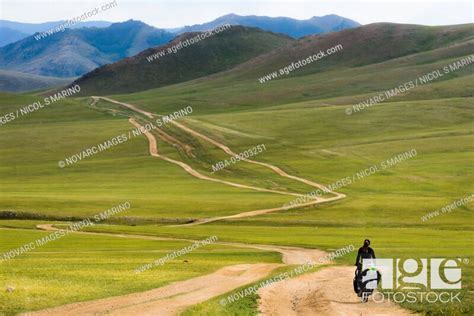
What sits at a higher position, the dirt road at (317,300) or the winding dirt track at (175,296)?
the winding dirt track at (175,296)

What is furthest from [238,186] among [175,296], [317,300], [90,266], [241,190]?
[175,296]

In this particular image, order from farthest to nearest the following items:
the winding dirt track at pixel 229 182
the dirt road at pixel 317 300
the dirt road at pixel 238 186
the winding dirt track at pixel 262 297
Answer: the winding dirt track at pixel 229 182
the dirt road at pixel 238 186
the dirt road at pixel 317 300
the winding dirt track at pixel 262 297

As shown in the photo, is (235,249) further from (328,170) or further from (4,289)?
(328,170)

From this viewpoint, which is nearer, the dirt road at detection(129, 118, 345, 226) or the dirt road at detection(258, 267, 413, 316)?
the dirt road at detection(258, 267, 413, 316)

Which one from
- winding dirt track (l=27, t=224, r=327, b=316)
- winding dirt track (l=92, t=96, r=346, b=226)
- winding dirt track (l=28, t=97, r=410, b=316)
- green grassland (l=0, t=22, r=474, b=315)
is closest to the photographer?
winding dirt track (l=27, t=224, r=327, b=316)

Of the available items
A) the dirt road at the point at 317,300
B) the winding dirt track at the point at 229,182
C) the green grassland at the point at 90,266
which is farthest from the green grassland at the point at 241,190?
the winding dirt track at the point at 229,182

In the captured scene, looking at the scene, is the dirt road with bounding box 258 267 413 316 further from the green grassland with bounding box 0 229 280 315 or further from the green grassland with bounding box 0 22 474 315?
the green grassland with bounding box 0 229 280 315

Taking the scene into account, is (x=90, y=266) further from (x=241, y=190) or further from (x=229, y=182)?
(x=229, y=182)

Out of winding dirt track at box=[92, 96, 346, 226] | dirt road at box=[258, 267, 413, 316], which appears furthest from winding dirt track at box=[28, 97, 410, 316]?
winding dirt track at box=[92, 96, 346, 226]

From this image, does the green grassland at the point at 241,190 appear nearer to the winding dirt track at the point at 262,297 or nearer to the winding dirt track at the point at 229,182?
the winding dirt track at the point at 262,297

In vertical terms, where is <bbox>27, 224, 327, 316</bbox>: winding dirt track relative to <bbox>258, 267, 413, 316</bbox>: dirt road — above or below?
above

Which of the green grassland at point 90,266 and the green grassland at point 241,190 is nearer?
the green grassland at point 90,266

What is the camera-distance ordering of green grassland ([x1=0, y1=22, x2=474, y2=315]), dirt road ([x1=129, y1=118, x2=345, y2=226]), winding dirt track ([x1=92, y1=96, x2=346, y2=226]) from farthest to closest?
winding dirt track ([x1=92, y1=96, x2=346, y2=226]) → dirt road ([x1=129, y1=118, x2=345, y2=226]) → green grassland ([x1=0, y1=22, x2=474, y2=315])

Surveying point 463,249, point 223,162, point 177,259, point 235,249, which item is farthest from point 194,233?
point 223,162
